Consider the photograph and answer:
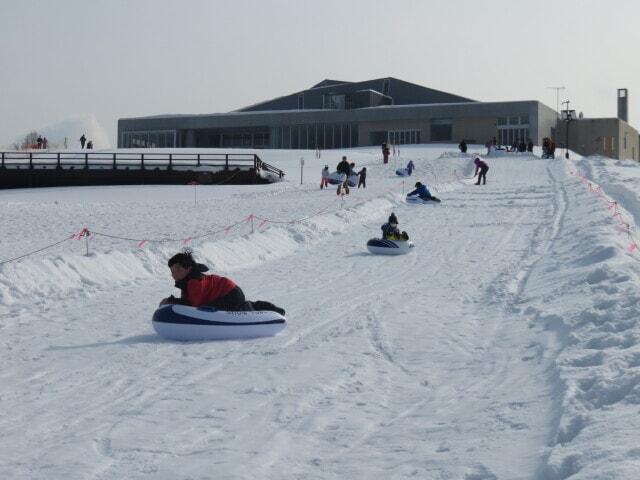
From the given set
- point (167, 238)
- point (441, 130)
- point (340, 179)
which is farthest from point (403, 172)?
point (441, 130)

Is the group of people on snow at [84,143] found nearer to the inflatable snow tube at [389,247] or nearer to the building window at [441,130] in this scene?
the building window at [441,130]

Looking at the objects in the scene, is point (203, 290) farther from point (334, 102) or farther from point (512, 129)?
point (334, 102)

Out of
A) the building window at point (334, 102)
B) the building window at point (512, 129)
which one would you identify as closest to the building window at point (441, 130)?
the building window at point (512, 129)

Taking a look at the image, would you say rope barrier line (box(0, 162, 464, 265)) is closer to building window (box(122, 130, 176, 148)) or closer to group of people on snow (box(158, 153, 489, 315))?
group of people on snow (box(158, 153, 489, 315))

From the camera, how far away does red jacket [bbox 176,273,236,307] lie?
9.73m

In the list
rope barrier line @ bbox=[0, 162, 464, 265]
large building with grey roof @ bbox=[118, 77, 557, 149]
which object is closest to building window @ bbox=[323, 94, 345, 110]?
large building with grey roof @ bbox=[118, 77, 557, 149]

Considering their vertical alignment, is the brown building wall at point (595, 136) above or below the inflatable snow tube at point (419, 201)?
above

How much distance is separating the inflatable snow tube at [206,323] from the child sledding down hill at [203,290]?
145 millimetres

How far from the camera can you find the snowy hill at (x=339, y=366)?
18.4ft

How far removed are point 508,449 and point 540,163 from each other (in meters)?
48.0

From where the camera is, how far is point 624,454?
509cm

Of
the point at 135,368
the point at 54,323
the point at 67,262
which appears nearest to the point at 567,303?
the point at 135,368

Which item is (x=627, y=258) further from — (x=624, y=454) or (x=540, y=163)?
(x=540, y=163)

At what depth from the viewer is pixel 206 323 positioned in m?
9.55
